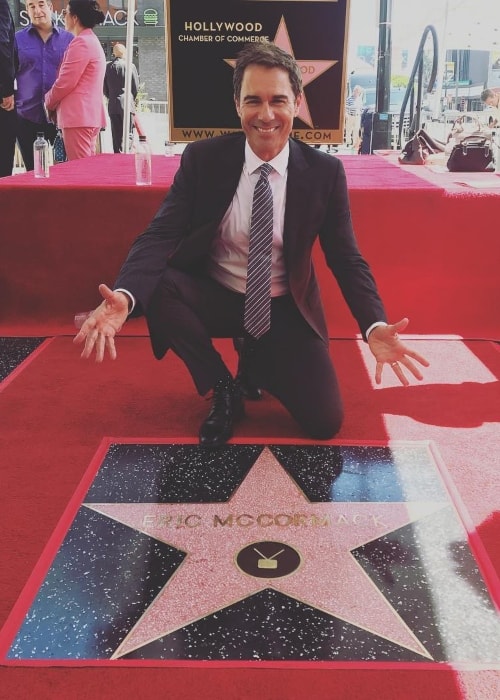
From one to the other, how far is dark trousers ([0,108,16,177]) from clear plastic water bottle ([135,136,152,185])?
60.7 inches

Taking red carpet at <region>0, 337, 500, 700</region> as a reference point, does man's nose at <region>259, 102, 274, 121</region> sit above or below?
above

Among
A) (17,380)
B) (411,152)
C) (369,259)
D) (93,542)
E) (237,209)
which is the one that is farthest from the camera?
(411,152)

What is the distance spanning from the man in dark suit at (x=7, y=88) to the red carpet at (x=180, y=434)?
1840mm

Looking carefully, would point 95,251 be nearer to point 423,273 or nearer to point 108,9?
point 423,273

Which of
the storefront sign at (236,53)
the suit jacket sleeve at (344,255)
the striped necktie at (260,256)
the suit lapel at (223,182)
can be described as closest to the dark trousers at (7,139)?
the storefront sign at (236,53)

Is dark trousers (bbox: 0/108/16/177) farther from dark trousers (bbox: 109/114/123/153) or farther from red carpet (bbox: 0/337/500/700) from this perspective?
dark trousers (bbox: 109/114/123/153)

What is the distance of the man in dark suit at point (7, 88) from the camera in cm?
382

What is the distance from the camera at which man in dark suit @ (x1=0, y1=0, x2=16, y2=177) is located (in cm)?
382

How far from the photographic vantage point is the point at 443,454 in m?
2.08

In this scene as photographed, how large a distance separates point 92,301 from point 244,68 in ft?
4.94

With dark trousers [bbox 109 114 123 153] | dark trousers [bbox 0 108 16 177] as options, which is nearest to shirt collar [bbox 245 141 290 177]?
dark trousers [bbox 0 108 16 177]

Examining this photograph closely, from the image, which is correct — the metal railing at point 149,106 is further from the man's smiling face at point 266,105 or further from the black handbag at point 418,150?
the man's smiling face at point 266,105

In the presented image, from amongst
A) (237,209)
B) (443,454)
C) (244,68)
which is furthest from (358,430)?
(244,68)

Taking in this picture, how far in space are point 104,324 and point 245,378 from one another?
0.79 m
